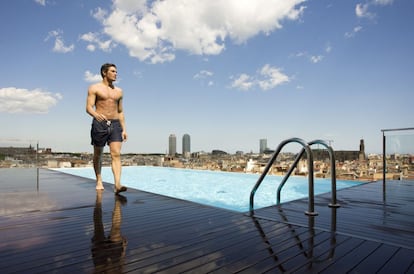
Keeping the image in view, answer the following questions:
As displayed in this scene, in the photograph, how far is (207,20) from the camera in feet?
37.0

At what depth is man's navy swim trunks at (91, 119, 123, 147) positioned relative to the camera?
353 cm

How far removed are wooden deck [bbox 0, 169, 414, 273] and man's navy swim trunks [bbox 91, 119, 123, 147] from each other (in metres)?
0.88

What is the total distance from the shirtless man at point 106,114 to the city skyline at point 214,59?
2.83 metres

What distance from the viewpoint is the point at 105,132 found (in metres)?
3.56

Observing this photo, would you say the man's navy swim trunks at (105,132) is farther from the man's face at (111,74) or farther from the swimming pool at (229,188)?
the swimming pool at (229,188)

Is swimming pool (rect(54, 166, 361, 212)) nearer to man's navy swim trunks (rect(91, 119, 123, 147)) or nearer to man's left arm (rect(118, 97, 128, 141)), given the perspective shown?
man's left arm (rect(118, 97, 128, 141))

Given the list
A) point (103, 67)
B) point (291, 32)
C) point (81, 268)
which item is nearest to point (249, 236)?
point (81, 268)

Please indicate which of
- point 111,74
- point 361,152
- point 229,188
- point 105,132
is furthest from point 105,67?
point 361,152

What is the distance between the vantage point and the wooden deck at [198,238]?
4.63ft

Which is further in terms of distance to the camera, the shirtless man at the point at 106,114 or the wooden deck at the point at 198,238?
the shirtless man at the point at 106,114

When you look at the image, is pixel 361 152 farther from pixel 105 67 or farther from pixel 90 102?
pixel 90 102

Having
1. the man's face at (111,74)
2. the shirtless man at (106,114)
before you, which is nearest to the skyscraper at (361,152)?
the shirtless man at (106,114)

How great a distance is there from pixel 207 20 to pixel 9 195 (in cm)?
1019

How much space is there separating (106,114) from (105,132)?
0.27m
